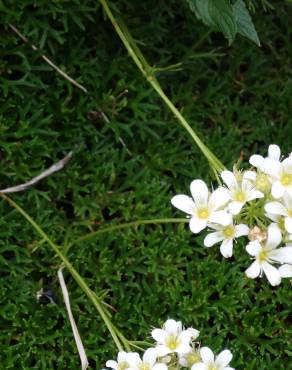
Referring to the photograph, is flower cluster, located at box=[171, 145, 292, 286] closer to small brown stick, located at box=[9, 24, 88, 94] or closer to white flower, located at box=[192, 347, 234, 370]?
white flower, located at box=[192, 347, 234, 370]

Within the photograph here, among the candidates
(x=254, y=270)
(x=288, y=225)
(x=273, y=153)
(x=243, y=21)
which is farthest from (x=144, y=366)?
(x=243, y=21)

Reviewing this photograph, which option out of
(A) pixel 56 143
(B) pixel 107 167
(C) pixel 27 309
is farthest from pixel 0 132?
(C) pixel 27 309

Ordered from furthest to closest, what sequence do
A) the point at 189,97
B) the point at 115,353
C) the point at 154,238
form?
the point at 189,97 < the point at 154,238 < the point at 115,353

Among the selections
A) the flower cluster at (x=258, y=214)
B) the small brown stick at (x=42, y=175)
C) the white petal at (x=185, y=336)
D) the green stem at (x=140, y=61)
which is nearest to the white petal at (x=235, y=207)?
the flower cluster at (x=258, y=214)

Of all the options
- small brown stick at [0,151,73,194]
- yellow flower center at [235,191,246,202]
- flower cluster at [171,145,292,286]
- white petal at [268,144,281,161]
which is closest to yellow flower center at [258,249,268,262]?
flower cluster at [171,145,292,286]

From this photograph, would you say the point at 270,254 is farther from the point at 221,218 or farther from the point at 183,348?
the point at 183,348

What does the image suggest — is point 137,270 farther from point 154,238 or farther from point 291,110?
point 291,110

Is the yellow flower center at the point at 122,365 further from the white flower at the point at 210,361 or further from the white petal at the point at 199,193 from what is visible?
the white petal at the point at 199,193
